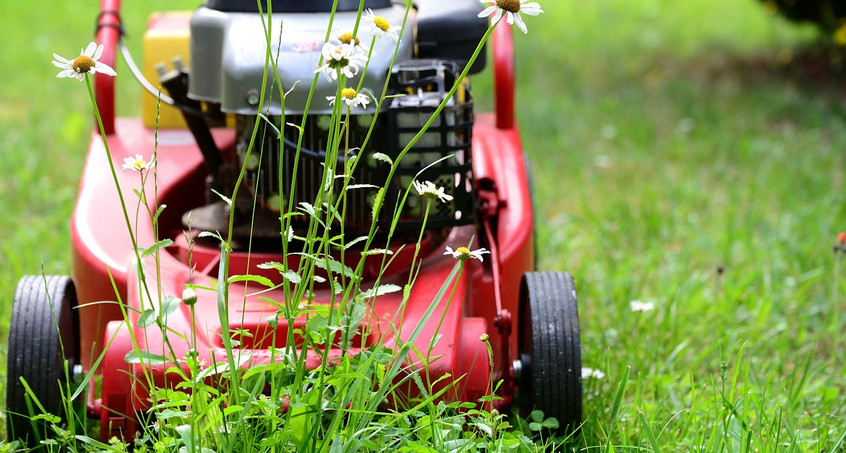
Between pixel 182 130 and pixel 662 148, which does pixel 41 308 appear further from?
pixel 662 148

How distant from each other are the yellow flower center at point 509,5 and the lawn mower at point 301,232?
0.37 meters

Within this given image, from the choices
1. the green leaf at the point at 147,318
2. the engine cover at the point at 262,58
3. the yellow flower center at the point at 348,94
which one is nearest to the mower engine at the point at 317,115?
the engine cover at the point at 262,58

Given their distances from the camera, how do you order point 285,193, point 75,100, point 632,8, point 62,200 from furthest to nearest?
point 632,8 < point 75,100 < point 62,200 < point 285,193

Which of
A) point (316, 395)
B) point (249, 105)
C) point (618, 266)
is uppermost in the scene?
point (249, 105)

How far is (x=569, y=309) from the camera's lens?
1733mm

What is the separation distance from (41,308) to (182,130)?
0.82m

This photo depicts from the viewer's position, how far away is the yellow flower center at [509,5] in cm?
118

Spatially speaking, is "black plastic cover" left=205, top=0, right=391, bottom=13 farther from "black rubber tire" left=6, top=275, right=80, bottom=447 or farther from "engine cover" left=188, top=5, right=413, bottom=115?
"black rubber tire" left=6, top=275, right=80, bottom=447

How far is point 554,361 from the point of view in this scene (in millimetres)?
1685

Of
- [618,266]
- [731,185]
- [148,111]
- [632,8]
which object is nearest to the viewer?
[148,111]

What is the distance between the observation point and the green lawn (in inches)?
76.2

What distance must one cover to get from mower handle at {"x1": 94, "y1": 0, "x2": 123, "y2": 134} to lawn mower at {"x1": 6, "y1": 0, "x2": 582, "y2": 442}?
0.54ft

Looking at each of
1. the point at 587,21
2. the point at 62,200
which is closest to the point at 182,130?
the point at 62,200

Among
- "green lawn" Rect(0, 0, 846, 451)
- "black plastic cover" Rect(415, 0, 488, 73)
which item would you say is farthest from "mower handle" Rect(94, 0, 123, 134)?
"black plastic cover" Rect(415, 0, 488, 73)
